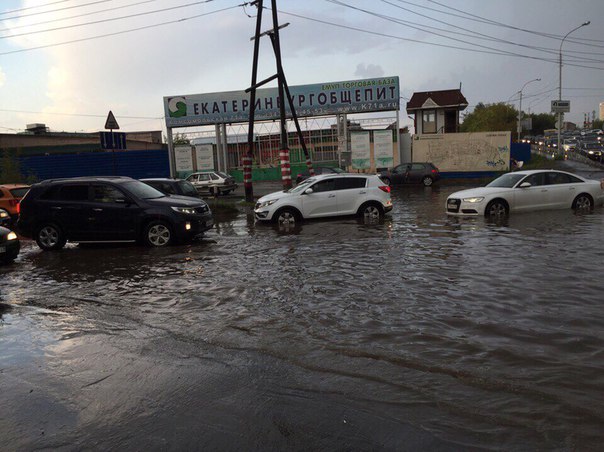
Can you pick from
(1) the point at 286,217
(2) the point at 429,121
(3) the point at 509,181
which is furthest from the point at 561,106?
(1) the point at 286,217

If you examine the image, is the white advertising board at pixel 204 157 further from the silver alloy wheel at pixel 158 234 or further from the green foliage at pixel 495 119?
the green foliage at pixel 495 119

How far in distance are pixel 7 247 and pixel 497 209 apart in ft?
41.2

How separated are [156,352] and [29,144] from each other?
56.0 m

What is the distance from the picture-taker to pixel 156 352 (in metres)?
4.94

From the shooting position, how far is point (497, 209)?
14094mm

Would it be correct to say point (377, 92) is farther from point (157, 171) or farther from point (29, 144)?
point (29, 144)

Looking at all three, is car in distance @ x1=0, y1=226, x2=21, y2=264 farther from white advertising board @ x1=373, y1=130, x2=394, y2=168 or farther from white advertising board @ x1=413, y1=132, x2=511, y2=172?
white advertising board @ x1=413, y1=132, x2=511, y2=172

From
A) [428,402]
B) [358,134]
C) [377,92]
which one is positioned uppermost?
[377,92]

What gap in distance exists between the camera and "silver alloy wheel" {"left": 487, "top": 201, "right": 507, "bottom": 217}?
1405cm

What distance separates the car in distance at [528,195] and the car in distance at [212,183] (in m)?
17.0

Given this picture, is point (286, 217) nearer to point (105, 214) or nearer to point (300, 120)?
point (105, 214)

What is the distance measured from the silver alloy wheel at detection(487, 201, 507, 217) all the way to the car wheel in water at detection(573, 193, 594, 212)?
2.57 metres

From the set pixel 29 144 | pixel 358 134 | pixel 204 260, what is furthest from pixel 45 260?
pixel 29 144

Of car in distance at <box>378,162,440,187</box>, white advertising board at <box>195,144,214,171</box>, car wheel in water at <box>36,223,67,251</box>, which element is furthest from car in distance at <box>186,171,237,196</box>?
car wheel in water at <box>36,223,67,251</box>
